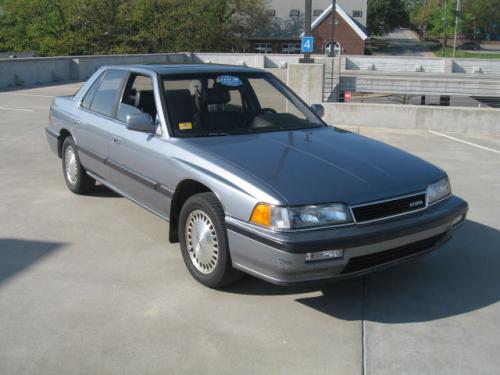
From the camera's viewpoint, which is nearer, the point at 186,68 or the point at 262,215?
the point at 262,215

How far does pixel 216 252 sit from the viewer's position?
4.22 m

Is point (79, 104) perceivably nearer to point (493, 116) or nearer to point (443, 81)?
point (493, 116)

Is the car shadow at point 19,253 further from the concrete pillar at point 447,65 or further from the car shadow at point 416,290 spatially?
the concrete pillar at point 447,65

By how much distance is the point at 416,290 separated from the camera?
443cm

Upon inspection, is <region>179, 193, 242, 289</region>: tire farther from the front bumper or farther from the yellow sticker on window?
the yellow sticker on window

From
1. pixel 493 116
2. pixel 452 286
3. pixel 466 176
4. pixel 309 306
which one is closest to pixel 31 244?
pixel 309 306

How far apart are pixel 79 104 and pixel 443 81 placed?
1065cm

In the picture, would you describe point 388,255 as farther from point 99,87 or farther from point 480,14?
point 480,14

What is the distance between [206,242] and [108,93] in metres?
2.49

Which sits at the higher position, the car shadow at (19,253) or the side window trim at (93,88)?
the side window trim at (93,88)

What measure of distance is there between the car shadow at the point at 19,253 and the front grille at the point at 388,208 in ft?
8.89

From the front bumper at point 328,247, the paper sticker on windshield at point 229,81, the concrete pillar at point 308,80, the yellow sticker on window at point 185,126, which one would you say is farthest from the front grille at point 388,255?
the concrete pillar at point 308,80

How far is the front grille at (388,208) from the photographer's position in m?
3.86

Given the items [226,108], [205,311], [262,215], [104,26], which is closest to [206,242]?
[205,311]
